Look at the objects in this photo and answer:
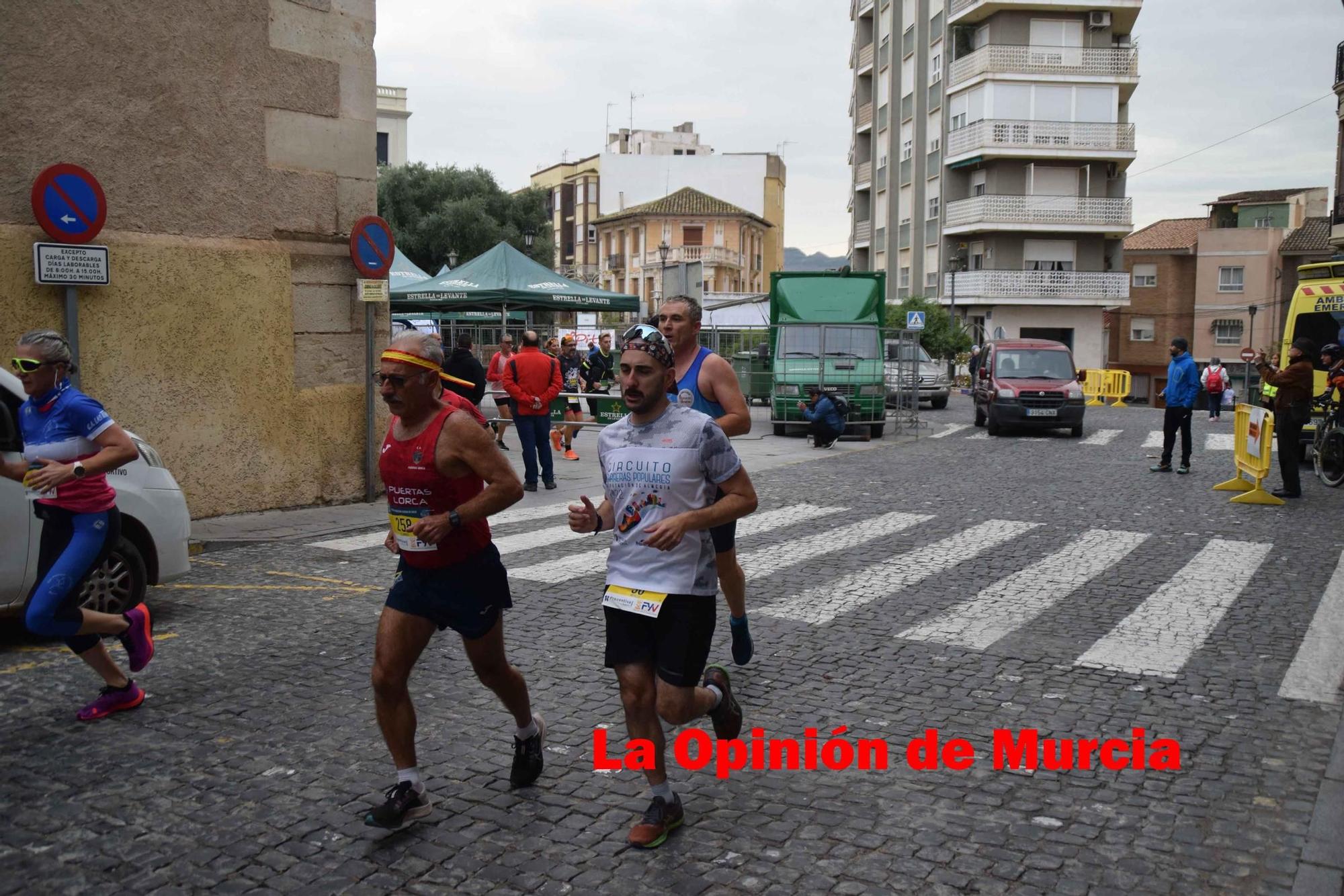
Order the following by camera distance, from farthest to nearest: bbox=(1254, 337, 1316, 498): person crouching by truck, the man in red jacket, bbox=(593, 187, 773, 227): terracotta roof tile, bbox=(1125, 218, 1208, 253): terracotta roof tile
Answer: bbox=(593, 187, 773, 227): terracotta roof tile < bbox=(1125, 218, 1208, 253): terracotta roof tile < the man in red jacket < bbox=(1254, 337, 1316, 498): person crouching by truck

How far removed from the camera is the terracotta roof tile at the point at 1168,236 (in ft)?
209

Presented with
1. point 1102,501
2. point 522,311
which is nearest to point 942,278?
point 522,311

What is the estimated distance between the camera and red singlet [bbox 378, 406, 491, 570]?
4.25m

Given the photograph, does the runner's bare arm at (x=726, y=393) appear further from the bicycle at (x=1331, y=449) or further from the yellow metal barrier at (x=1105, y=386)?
the yellow metal barrier at (x=1105, y=386)

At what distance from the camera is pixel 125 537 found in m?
7.06

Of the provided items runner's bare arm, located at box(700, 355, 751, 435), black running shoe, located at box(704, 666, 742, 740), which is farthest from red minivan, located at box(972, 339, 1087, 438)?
black running shoe, located at box(704, 666, 742, 740)

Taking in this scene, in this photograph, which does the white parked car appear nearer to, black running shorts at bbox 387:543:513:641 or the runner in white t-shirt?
black running shorts at bbox 387:543:513:641

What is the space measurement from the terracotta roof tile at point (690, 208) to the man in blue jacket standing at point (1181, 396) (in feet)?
230

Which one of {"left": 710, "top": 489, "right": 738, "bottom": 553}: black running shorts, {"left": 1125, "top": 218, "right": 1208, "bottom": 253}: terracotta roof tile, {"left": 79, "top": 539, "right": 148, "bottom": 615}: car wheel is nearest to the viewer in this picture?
{"left": 710, "top": 489, "right": 738, "bottom": 553}: black running shorts

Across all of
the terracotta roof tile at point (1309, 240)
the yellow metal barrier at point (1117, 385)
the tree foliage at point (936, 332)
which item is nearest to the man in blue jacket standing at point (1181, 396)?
the yellow metal barrier at point (1117, 385)

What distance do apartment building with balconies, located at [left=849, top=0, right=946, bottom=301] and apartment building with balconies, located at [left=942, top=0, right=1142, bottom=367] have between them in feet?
7.23

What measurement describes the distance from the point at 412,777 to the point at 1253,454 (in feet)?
38.0

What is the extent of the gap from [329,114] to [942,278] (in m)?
43.7

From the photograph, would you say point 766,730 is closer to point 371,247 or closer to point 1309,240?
point 371,247
